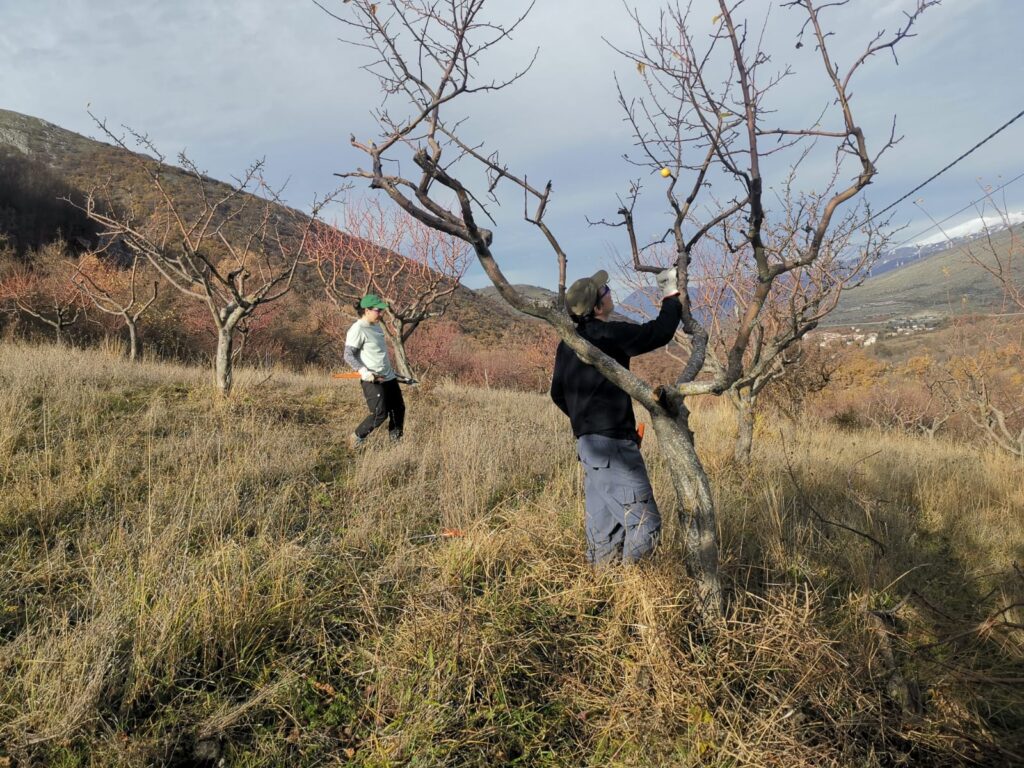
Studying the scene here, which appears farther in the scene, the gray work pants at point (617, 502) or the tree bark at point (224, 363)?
the tree bark at point (224, 363)

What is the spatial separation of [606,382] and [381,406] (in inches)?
141

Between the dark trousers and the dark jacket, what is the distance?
10.9ft

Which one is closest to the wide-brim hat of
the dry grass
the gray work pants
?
the gray work pants

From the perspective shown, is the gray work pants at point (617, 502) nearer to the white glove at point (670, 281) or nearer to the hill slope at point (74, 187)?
the white glove at point (670, 281)

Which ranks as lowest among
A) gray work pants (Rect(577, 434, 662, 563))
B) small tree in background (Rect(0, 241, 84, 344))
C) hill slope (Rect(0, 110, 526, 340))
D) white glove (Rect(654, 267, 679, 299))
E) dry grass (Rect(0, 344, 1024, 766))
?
dry grass (Rect(0, 344, 1024, 766))

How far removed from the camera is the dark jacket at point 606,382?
2680 mm

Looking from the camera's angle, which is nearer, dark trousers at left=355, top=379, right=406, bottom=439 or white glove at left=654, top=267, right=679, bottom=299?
white glove at left=654, top=267, right=679, bottom=299

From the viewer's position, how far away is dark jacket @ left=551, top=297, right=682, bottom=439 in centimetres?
268

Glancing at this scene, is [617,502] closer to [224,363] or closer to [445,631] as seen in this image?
[445,631]

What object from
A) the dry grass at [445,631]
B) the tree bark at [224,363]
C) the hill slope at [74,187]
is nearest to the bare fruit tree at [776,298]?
the dry grass at [445,631]

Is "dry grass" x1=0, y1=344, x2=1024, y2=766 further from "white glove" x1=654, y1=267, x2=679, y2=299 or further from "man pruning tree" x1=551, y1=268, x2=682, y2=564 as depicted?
"white glove" x1=654, y1=267, x2=679, y2=299

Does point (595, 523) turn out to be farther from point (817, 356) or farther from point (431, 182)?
point (817, 356)

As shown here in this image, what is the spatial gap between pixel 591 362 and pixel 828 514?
10.9 feet

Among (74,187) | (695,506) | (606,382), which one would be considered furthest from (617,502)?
(74,187)
